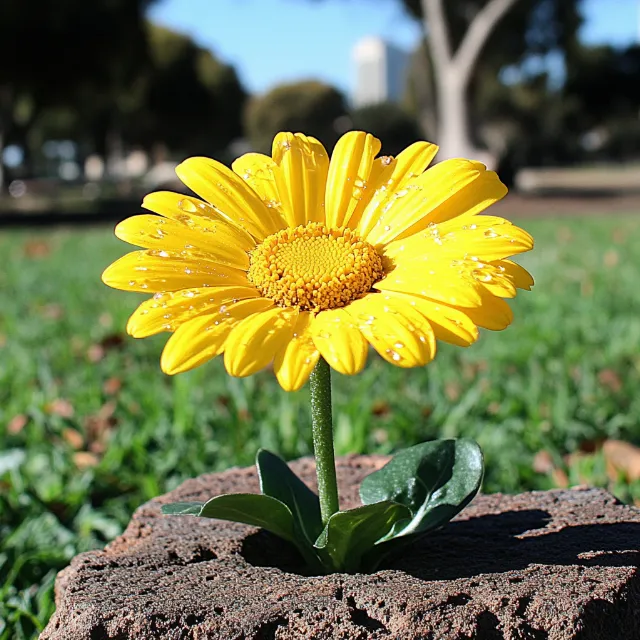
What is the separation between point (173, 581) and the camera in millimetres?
1335

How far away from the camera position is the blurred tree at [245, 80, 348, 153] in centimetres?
5200

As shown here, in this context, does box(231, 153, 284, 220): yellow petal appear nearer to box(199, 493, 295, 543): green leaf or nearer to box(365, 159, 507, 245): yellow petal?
box(365, 159, 507, 245): yellow petal

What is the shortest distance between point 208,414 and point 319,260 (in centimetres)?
186

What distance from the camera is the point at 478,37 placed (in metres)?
16.3

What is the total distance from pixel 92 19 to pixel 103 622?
2187 centimetres

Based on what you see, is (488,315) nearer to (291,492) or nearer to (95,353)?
(291,492)

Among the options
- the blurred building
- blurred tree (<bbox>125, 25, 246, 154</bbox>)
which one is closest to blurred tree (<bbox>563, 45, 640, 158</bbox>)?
blurred tree (<bbox>125, 25, 246, 154</bbox>)

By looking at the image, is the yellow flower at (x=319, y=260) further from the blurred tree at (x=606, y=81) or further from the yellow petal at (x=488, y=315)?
the blurred tree at (x=606, y=81)

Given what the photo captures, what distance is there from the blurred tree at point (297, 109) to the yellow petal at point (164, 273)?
5115 cm

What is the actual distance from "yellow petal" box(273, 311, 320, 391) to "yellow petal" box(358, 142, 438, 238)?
29cm

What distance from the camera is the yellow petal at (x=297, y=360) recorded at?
1047 millimetres

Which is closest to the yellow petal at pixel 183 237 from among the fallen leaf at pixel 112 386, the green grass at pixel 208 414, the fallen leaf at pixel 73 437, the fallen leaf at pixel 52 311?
the green grass at pixel 208 414

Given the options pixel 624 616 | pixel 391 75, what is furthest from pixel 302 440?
pixel 391 75

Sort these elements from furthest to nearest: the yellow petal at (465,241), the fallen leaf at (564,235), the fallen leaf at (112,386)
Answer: the fallen leaf at (564,235) < the fallen leaf at (112,386) < the yellow petal at (465,241)
